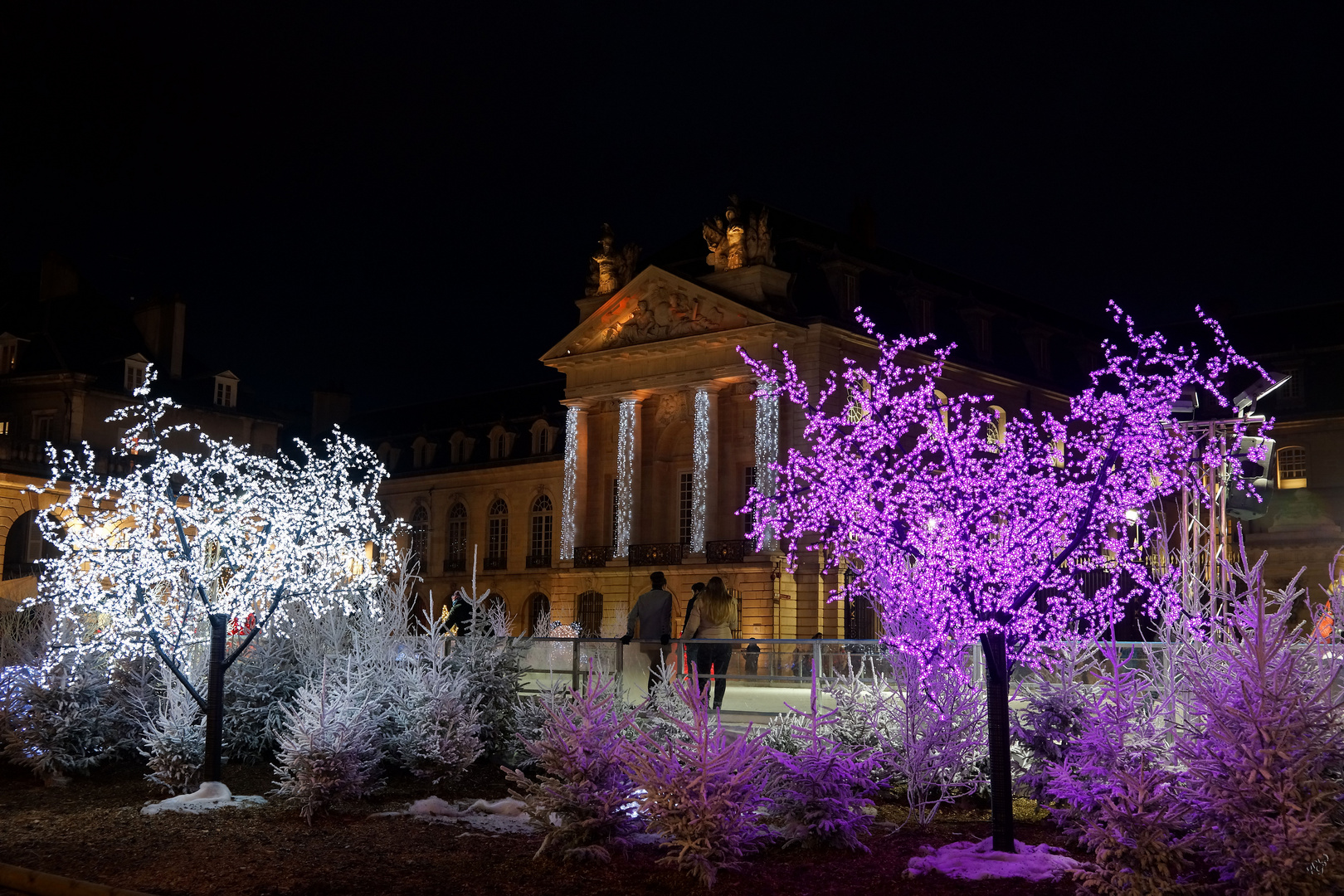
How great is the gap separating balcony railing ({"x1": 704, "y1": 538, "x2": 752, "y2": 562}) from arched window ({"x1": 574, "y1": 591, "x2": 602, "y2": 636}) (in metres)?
5.86

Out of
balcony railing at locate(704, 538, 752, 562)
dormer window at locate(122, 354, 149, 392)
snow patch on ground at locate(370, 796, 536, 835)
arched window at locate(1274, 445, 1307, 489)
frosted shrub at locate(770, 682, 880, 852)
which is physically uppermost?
dormer window at locate(122, 354, 149, 392)

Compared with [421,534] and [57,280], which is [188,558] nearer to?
[57,280]

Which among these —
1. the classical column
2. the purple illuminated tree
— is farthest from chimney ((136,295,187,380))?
the purple illuminated tree

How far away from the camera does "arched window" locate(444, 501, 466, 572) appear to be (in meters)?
64.8

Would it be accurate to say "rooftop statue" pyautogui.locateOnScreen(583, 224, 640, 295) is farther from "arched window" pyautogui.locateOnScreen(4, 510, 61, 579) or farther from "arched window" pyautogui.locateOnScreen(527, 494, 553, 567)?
"arched window" pyautogui.locateOnScreen(4, 510, 61, 579)

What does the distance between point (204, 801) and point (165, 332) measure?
150ft

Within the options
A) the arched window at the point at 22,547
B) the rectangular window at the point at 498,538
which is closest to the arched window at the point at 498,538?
the rectangular window at the point at 498,538

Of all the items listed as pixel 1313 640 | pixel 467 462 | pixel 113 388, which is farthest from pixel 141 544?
pixel 467 462

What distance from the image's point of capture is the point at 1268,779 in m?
8.48

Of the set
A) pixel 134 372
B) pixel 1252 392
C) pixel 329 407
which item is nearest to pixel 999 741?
pixel 1252 392

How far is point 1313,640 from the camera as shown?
10562 millimetres

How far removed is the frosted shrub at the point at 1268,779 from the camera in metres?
8.30

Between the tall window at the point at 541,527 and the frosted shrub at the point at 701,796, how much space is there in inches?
1998

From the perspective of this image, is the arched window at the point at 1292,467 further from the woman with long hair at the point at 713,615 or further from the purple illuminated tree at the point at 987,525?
the purple illuminated tree at the point at 987,525
